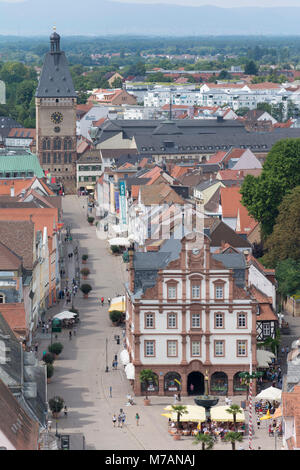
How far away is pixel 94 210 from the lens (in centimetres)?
15362

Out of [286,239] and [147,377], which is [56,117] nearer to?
[286,239]

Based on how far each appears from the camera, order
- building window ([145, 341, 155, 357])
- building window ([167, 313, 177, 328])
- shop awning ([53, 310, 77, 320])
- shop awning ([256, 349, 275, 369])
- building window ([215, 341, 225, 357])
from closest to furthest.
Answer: building window ([167, 313, 177, 328]), building window ([145, 341, 155, 357]), building window ([215, 341, 225, 357]), shop awning ([256, 349, 275, 369]), shop awning ([53, 310, 77, 320])

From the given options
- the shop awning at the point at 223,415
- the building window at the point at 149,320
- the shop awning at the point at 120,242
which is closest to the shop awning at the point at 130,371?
the building window at the point at 149,320

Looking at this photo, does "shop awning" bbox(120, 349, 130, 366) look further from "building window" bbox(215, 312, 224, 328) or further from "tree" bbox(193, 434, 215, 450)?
"tree" bbox(193, 434, 215, 450)

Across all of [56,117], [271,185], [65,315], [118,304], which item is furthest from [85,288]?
[56,117]

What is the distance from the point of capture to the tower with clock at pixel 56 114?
182000 mm

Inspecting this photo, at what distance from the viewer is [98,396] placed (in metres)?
67.3

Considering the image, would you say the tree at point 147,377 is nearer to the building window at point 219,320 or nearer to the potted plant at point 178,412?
the building window at point 219,320

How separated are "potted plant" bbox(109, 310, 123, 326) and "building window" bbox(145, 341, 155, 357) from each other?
16.5 m

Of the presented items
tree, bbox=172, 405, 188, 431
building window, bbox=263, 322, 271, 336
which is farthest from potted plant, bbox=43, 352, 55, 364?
tree, bbox=172, 405, 188, 431

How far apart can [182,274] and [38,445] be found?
2503cm

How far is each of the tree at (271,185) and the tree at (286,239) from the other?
8029mm

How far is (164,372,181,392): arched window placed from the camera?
6838cm

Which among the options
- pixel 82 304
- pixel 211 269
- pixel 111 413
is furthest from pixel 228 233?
pixel 111 413
